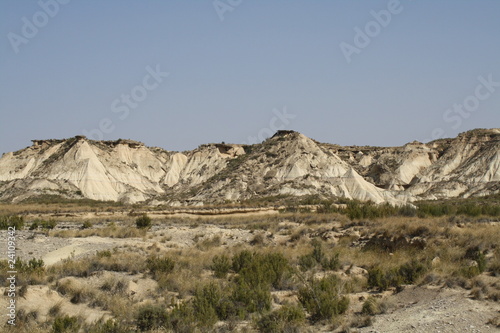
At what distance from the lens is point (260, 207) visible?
47.6 metres

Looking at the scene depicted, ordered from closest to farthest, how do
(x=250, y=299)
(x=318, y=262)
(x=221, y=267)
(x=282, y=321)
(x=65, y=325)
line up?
(x=65, y=325), (x=282, y=321), (x=250, y=299), (x=221, y=267), (x=318, y=262)

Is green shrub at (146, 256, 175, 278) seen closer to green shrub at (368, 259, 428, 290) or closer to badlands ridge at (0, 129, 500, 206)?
green shrub at (368, 259, 428, 290)

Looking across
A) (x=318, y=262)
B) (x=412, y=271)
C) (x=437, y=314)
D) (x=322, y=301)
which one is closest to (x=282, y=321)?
(x=322, y=301)

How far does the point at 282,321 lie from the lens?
11617 mm

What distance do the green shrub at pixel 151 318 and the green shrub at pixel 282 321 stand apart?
2.17 m

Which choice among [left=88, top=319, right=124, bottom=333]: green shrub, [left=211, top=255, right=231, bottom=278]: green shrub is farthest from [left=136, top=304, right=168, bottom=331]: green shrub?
[left=211, top=255, right=231, bottom=278]: green shrub

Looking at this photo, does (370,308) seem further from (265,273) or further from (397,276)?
(265,273)

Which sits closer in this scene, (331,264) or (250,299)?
(250,299)

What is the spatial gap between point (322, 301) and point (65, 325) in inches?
235

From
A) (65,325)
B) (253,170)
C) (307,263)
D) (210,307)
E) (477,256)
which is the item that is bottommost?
(477,256)

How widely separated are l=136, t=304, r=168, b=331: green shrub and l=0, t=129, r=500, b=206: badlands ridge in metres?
43.6

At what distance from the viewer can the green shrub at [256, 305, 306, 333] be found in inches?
450

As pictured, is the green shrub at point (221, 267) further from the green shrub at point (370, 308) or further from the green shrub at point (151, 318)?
the green shrub at point (370, 308)

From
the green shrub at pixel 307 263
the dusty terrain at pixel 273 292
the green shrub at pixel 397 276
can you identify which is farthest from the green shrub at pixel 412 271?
the green shrub at pixel 307 263
